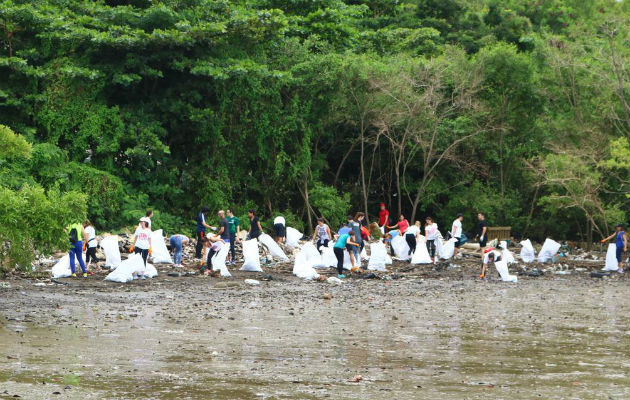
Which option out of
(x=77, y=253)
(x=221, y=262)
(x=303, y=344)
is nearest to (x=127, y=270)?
(x=77, y=253)

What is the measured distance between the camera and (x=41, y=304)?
13383mm

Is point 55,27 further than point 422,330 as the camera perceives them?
Yes

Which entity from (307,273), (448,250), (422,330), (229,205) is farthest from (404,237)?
(422,330)

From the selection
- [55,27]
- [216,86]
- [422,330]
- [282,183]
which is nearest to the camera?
[422,330]

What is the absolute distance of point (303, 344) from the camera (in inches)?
433

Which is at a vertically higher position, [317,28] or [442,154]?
[317,28]

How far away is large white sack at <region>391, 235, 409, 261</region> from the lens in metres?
23.9

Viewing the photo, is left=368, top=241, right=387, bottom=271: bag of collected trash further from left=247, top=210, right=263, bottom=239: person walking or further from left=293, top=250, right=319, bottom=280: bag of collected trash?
left=247, top=210, right=263, bottom=239: person walking

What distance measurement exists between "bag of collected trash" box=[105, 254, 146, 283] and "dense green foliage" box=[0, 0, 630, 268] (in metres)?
6.20

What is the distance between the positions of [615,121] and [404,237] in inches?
451

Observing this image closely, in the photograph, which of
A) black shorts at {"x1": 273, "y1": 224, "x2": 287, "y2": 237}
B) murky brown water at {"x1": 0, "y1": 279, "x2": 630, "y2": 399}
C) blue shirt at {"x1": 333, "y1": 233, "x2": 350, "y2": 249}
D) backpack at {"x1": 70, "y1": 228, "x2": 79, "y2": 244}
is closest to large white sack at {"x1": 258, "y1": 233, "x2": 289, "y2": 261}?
blue shirt at {"x1": 333, "y1": 233, "x2": 350, "y2": 249}

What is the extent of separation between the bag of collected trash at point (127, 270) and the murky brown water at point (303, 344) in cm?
45

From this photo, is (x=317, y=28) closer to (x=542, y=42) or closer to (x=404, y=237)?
(x=542, y=42)

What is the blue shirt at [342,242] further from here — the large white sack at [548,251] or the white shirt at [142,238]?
the large white sack at [548,251]
